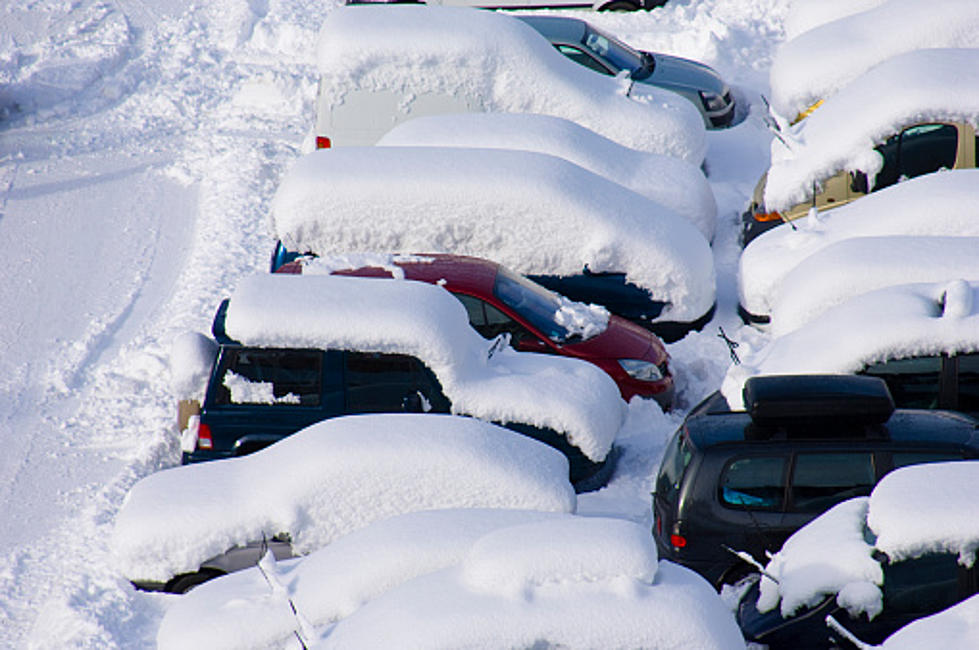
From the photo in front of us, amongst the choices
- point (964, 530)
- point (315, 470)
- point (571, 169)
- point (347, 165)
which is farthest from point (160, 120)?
point (964, 530)

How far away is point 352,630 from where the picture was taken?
18.2 feet

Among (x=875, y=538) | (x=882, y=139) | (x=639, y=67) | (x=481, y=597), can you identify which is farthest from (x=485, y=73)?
(x=481, y=597)

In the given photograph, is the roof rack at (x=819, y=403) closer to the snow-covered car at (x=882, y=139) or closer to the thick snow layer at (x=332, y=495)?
the thick snow layer at (x=332, y=495)

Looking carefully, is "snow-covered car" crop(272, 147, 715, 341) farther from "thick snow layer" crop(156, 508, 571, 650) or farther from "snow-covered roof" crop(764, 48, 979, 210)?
"thick snow layer" crop(156, 508, 571, 650)

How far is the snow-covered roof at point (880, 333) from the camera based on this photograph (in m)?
8.04

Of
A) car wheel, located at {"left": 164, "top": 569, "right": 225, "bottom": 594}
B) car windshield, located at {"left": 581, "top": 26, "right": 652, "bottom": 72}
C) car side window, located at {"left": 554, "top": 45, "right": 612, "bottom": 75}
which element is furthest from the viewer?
car windshield, located at {"left": 581, "top": 26, "right": 652, "bottom": 72}

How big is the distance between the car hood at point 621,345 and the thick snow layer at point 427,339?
59cm

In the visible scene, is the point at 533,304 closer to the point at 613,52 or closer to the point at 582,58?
the point at 582,58

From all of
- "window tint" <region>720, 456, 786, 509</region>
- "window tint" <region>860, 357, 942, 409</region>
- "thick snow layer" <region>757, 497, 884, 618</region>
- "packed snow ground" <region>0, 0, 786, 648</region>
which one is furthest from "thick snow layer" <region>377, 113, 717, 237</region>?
"thick snow layer" <region>757, 497, 884, 618</region>

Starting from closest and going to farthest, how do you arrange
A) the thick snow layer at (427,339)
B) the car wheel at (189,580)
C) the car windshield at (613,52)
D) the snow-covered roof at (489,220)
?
the car wheel at (189,580)
the thick snow layer at (427,339)
the snow-covered roof at (489,220)
the car windshield at (613,52)

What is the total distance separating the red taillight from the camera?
8328mm

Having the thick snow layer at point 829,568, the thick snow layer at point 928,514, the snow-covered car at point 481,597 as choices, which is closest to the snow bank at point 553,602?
the snow-covered car at point 481,597

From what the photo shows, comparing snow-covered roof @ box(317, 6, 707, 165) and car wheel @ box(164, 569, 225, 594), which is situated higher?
snow-covered roof @ box(317, 6, 707, 165)

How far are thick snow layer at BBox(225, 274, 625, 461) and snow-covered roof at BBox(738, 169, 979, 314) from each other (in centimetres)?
244
